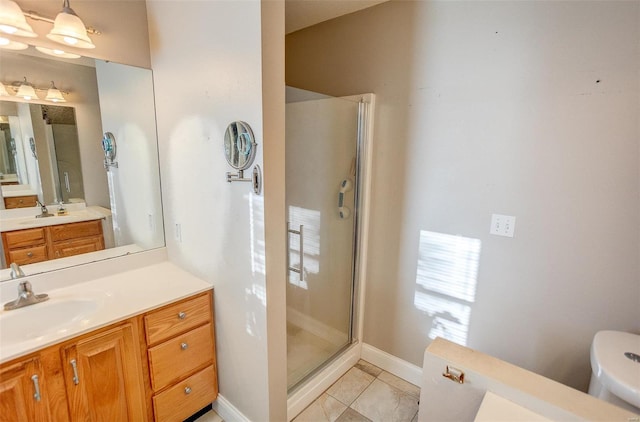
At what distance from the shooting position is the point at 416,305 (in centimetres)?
196

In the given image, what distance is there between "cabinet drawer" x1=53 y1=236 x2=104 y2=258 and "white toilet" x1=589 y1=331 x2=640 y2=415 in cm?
241

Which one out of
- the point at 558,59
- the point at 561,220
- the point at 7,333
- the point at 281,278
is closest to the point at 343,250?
the point at 281,278

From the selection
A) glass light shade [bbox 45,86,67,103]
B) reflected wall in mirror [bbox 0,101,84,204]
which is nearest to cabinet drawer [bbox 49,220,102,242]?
reflected wall in mirror [bbox 0,101,84,204]

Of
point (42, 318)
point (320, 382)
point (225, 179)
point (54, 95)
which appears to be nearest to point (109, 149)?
point (54, 95)

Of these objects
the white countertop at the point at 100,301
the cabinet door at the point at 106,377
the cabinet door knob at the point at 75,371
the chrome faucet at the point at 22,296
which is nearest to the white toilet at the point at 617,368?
the white countertop at the point at 100,301

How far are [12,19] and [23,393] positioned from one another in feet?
4.92

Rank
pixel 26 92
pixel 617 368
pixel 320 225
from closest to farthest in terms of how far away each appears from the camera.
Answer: pixel 617 368, pixel 26 92, pixel 320 225

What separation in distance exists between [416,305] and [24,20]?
2.48m

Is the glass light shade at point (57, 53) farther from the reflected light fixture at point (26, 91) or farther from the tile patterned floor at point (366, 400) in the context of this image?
the tile patterned floor at point (366, 400)

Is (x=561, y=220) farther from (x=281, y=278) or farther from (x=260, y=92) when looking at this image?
(x=260, y=92)

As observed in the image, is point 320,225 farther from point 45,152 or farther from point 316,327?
point 45,152

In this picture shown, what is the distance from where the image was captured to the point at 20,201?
1.46 meters

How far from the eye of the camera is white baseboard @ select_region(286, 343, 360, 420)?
175 cm

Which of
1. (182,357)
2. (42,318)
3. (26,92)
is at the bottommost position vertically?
(182,357)
